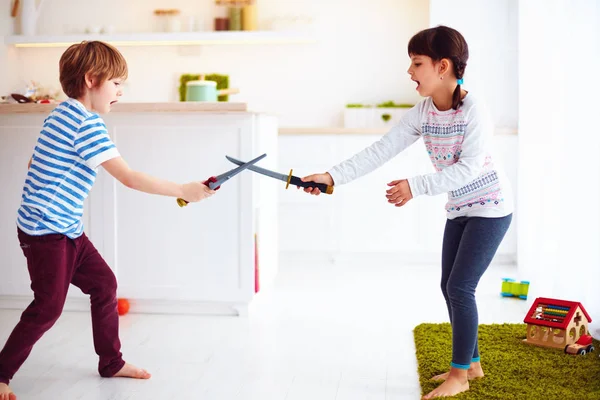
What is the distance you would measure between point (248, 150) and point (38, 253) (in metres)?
1.14

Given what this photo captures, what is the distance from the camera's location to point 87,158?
2.10m

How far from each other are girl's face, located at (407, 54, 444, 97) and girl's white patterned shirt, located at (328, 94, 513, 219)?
77 mm

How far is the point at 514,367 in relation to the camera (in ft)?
8.18

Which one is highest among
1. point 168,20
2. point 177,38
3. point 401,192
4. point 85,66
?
point 168,20

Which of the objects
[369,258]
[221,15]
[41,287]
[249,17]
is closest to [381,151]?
[41,287]

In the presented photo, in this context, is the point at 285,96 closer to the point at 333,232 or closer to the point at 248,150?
the point at 333,232

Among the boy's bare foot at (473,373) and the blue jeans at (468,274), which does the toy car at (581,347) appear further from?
the blue jeans at (468,274)

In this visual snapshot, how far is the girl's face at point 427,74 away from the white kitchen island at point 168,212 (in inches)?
41.9

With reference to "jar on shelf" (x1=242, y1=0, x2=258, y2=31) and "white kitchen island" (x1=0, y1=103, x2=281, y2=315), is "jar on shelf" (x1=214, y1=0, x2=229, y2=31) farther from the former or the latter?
"white kitchen island" (x1=0, y1=103, x2=281, y2=315)

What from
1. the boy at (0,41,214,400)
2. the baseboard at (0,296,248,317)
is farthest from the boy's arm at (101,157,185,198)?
the baseboard at (0,296,248,317)

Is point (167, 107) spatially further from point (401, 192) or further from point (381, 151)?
point (401, 192)

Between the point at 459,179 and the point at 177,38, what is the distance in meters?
3.51

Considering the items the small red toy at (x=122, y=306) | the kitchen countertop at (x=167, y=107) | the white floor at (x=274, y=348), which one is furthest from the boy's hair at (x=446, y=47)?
the small red toy at (x=122, y=306)

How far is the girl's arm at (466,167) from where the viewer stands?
2123 millimetres
